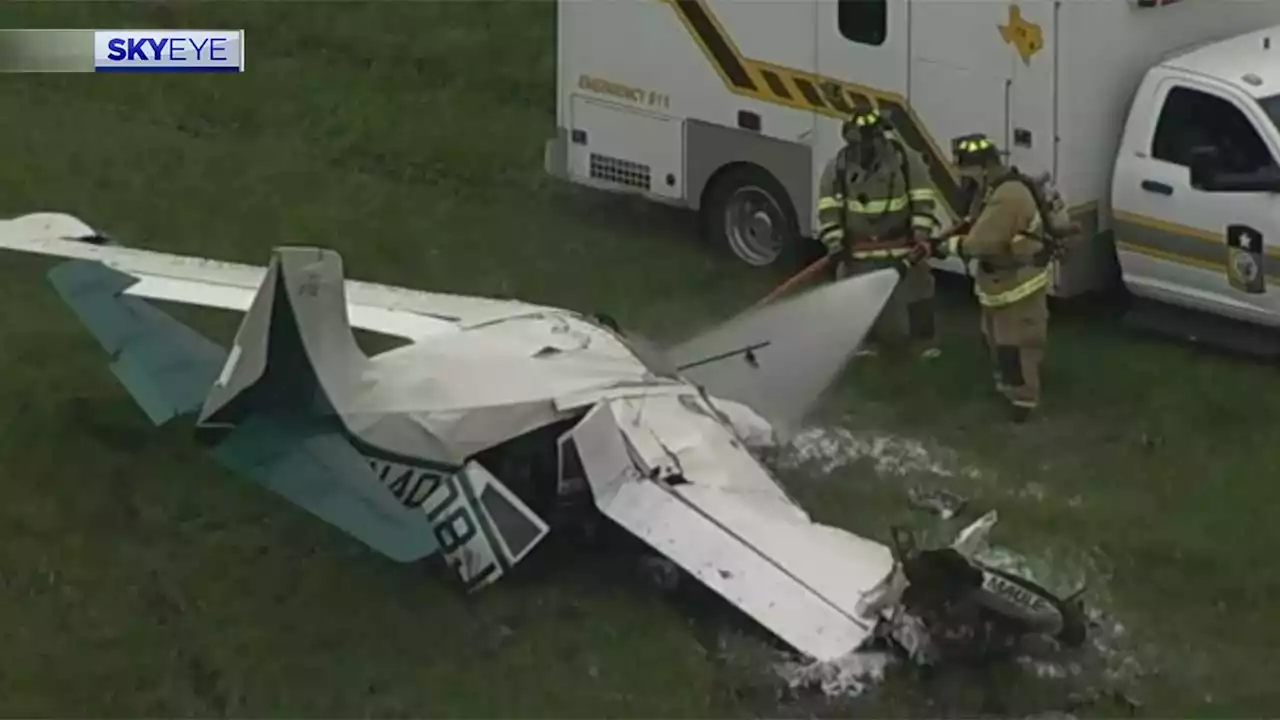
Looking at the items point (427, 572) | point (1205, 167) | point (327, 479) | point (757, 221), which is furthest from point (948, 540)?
point (757, 221)

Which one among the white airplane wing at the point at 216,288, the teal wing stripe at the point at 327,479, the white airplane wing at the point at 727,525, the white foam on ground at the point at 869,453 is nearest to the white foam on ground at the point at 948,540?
the white foam on ground at the point at 869,453

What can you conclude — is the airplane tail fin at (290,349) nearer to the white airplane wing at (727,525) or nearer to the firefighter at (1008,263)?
the white airplane wing at (727,525)

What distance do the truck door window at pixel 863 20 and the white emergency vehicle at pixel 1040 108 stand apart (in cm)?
1

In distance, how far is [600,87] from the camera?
14.8m

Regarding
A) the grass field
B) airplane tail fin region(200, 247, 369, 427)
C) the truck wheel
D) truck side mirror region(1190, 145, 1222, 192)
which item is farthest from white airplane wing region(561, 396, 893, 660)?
the truck wheel

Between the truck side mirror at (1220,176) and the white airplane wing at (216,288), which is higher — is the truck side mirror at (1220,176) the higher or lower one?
the higher one

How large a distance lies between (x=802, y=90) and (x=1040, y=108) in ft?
5.16

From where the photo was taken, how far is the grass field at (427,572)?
909 centimetres

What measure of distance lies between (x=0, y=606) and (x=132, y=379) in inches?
52.3

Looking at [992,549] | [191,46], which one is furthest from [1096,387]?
[191,46]

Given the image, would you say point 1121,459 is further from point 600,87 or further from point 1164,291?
point 600,87

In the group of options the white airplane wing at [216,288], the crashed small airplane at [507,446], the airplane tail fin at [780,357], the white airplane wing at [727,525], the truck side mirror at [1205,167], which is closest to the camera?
the white airplane wing at [727,525]

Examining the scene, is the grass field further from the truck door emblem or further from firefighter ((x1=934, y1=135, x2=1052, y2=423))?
the truck door emblem

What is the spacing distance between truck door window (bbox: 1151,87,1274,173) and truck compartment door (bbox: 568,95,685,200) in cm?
312
